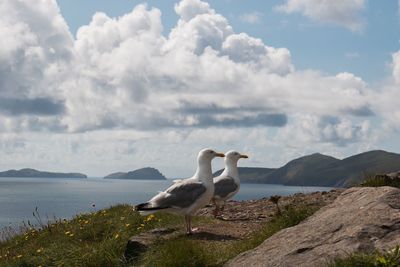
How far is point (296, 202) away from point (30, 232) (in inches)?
380

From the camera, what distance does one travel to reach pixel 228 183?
17859 mm

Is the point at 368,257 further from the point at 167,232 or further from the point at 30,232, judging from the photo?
the point at 30,232

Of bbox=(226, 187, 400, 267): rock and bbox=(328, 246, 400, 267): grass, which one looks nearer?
bbox=(328, 246, 400, 267): grass

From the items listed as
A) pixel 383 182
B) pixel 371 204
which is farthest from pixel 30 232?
pixel 371 204

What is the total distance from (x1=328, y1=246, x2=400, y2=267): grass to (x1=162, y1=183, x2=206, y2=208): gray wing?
6113mm

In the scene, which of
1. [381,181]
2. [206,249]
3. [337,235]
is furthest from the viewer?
[381,181]

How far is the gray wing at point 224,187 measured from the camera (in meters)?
17.6

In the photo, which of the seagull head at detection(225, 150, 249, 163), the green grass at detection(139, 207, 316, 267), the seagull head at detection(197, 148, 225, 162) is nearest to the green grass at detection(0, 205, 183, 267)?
the green grass at detection(139, 207, 316, 267)

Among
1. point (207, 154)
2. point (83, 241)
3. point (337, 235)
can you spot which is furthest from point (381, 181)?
point (83, 241)

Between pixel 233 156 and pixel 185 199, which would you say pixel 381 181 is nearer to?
pixel 233 156

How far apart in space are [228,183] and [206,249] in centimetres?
707

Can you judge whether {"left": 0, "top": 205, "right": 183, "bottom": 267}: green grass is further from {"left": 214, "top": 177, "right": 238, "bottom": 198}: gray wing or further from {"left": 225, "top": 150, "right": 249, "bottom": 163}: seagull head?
{"left": 225, "top": 150, "right": 249, "bottom": 163}: seagull head

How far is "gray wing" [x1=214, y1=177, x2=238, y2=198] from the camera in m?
17.6

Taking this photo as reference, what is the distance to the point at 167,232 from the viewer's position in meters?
13.6
